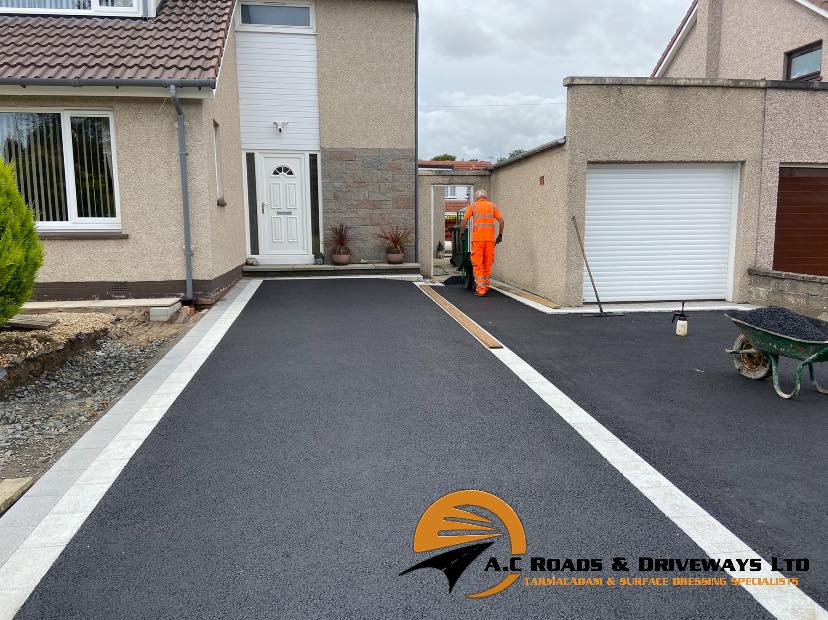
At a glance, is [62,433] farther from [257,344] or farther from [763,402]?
[763,402]

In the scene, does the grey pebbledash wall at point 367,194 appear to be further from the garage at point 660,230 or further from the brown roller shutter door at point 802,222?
the brown roller shutter door at point 802,222

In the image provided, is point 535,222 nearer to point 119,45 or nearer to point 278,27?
point 119,45

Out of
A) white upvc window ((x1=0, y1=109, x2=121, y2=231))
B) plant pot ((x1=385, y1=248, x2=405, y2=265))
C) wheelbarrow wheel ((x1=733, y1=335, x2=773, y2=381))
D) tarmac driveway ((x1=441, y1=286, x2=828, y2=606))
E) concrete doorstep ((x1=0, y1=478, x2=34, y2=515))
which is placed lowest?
tarmac driveway ((x1=441, y1=286, x2=828, y2=606))

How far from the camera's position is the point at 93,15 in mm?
11062

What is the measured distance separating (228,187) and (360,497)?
32.8ft

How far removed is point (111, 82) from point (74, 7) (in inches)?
142

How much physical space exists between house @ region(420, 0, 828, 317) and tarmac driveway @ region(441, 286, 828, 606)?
2295 mm

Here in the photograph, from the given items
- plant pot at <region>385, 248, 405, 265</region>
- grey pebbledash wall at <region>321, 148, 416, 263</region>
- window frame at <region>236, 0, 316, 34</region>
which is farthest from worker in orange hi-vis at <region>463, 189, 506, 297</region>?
window frame at <region>236, 0, 316, 34</region>

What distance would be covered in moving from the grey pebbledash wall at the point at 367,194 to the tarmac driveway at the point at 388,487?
9000 millimetres

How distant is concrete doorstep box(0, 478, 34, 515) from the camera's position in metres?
3.40

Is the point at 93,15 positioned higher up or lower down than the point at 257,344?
higher up

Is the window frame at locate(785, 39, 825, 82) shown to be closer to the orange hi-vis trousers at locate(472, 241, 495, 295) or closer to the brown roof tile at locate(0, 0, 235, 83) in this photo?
the orange hi-vis trousers at locate(472, 241, 495, 295)

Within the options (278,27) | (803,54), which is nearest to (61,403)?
(278,27)

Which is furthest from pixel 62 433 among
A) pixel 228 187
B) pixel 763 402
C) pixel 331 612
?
pixel 228 187
